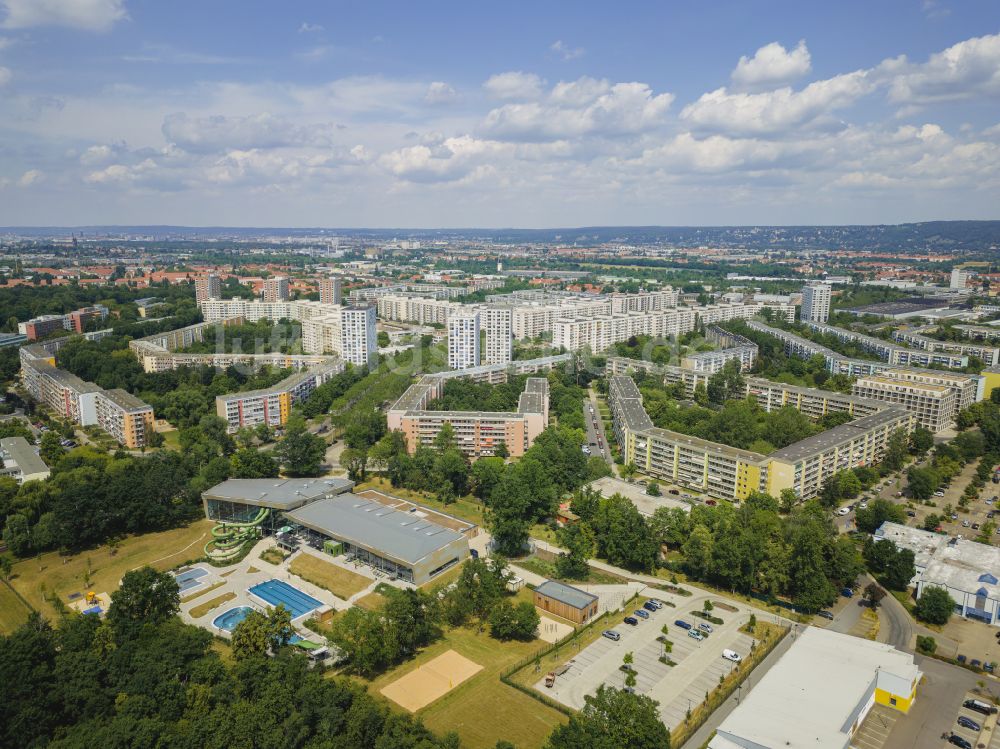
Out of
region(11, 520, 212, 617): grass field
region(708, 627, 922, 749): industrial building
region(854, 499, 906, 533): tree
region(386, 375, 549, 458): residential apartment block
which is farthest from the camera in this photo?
region(386, 375, 549, 458): residential apartment block

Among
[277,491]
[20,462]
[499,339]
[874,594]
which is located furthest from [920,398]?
[20,462]

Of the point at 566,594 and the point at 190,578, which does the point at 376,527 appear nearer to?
the point at 190,578

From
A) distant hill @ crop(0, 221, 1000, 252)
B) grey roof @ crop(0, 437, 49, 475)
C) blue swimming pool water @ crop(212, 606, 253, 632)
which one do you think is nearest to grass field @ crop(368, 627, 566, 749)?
blue swimming pool water @ crop(212, 606, 253, 632)

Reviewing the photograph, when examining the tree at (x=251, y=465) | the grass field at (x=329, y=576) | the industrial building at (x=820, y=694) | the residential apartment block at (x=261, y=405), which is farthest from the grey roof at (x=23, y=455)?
the industrial building at (x=820, y=694)

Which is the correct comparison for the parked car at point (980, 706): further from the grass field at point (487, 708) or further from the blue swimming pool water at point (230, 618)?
the blue swimming pool water at point (230, 618)

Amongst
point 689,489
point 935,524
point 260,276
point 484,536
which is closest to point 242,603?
point 484,536

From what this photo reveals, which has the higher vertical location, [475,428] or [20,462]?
[475,428]

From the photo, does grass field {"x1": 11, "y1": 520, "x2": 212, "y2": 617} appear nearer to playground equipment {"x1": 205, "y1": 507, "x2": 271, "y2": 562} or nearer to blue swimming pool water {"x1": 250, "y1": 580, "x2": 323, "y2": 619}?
playground equipment {"x1": 205, "y1": 507, "x2": 271, "y2": 562}
